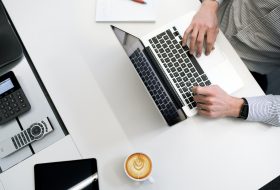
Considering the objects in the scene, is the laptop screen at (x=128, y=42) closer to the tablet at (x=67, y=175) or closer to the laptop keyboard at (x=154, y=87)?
the laptop keyboard at (x=154, y=87)

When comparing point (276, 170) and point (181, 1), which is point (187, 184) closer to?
point (276, 170)

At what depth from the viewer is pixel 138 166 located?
2.85 ft

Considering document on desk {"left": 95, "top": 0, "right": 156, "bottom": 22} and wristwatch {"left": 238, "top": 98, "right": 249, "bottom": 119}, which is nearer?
wristwatch {"left": 238, "top": 98, "right": 249, "bottom": 119}

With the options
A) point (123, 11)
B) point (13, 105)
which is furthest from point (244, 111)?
point (13, 105)

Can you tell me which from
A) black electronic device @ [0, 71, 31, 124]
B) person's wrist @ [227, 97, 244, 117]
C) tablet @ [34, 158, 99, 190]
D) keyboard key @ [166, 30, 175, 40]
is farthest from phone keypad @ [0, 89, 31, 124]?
person's wrist @ [227, 97, 244, 117]

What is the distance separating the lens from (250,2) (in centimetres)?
106

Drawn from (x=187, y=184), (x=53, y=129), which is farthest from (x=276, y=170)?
(x=53, y=129)

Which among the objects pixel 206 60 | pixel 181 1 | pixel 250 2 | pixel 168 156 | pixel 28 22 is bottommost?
pixel 168 156

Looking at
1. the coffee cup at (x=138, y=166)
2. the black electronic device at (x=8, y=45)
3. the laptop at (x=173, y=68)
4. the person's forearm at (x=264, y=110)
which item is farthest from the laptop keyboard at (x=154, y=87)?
the black electronic device at (x=8, y=45)

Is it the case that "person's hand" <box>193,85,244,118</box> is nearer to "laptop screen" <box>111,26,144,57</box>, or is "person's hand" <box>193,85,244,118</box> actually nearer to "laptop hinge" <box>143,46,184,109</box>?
"laptop hinge" <box>143,46,184,109</box>

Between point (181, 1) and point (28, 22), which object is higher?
point (28, 22)

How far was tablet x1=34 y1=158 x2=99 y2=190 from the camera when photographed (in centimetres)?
91

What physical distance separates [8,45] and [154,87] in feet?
1.49

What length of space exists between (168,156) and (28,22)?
0.59 meters
